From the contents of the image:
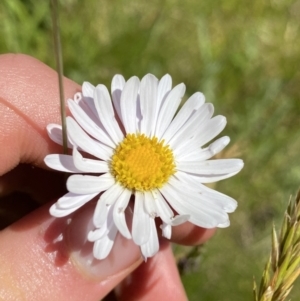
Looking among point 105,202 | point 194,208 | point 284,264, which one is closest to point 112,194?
point 105,202

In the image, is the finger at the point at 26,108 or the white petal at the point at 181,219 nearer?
the white petal at the point at 181,219

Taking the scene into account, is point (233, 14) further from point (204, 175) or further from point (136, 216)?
point (136, 216)

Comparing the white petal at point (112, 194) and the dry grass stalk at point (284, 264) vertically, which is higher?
the dry grass stalk at point (284, 264)

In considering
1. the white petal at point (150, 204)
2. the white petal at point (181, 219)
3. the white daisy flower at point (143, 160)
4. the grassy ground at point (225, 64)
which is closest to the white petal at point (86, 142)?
the white daisy flower at point (143, 160)

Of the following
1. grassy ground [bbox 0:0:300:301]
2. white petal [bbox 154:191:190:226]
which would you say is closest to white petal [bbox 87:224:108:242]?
white petal [bbox 154:191:190:226]

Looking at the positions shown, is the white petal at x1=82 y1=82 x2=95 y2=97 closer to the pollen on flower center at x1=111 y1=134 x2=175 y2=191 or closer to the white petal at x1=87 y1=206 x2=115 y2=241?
the pollen on flower center at x1=111 y1=134 x2=175 y2=191

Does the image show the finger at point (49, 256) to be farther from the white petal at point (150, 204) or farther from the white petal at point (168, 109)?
the white petal at point (168, 109)
